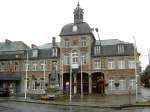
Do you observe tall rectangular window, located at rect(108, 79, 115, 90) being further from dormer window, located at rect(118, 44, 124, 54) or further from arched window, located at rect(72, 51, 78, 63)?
arched window, located at rect(72, 51, 78, 63)

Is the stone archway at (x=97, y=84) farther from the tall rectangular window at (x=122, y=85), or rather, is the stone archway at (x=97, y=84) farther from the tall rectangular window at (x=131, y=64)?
the tall rectangular window at (x=131, y=64)

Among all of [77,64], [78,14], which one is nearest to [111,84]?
[77,64]

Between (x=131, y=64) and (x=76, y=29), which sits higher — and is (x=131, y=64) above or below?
below

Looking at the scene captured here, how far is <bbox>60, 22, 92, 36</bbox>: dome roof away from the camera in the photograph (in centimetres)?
5209

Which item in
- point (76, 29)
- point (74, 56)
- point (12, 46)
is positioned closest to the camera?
point (74, 56)

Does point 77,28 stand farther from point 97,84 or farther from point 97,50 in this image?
point 97,84

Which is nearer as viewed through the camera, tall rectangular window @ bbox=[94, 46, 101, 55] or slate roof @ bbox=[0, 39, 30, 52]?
tall rectangular window @ bbox=[94, 46, 101, 55]

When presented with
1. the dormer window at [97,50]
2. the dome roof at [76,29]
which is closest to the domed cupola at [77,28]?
the dome roof at [76,29]

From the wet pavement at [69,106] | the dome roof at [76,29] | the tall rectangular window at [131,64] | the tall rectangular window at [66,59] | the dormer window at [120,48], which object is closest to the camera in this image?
the wet pavement at [69,106]

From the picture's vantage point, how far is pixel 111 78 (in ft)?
165

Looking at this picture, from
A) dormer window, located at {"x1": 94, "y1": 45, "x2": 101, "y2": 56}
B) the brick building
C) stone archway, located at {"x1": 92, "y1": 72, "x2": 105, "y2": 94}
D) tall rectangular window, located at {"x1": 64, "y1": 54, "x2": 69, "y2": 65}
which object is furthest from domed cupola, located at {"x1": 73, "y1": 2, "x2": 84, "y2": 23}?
stone archway, located at {"x1": 92, "y1": 72, "x2": 105, "y2": 94}

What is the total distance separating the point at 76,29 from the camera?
172 feet

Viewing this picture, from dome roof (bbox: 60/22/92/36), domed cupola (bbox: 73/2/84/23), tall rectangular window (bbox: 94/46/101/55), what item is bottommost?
tall rectangular window (bbox: 94/46/101/55)

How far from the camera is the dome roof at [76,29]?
52.1 m
